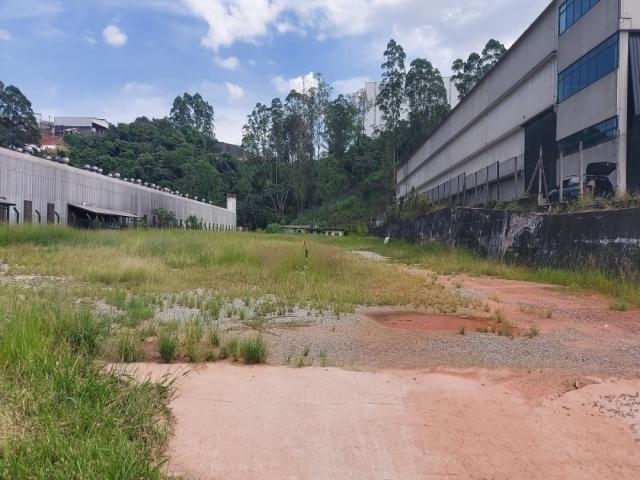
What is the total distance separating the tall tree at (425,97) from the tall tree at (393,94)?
126cm

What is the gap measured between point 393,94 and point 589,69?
162ft

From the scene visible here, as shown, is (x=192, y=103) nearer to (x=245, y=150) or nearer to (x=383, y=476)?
(x=245, y=150)

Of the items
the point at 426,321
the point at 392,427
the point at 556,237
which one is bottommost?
the point at 392,427

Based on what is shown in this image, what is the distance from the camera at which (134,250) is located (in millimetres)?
17812

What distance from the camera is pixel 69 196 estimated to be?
3262cm

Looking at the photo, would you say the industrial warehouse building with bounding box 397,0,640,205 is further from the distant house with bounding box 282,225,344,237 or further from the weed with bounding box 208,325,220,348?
the distant house with bounding box 282,225,344,237

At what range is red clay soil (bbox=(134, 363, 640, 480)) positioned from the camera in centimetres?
344

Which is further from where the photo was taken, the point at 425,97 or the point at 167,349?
the point at 425,97

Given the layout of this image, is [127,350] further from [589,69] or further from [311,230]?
[311,230]

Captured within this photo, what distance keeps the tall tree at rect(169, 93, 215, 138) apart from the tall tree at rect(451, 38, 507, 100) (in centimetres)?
5586

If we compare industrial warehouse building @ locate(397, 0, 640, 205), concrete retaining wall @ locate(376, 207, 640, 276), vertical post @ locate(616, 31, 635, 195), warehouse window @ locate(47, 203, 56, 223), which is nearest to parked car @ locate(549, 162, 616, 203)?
industrial warehouse building @ locate(397, 0, 640, 205)

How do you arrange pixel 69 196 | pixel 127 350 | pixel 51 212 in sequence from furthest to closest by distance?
pixel 69 196
pixel 51 212
pixel 127 350

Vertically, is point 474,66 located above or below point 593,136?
above

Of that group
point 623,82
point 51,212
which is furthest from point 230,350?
point 51,212
